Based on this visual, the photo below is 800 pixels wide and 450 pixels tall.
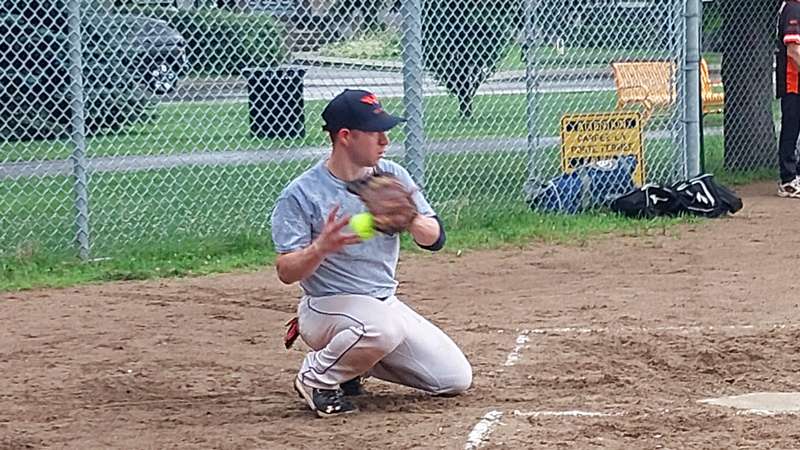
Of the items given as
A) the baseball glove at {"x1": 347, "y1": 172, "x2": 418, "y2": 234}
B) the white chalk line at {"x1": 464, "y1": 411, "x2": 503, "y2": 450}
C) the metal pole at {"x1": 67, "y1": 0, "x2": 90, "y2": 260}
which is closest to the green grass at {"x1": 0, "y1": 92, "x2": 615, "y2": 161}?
the metal pole at {"x1": 67, "y1": 0, "x2": 90, "y2": 260}

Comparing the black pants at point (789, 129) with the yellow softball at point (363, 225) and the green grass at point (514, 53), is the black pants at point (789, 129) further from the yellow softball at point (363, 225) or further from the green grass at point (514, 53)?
the yellow softball at point (363, 225)

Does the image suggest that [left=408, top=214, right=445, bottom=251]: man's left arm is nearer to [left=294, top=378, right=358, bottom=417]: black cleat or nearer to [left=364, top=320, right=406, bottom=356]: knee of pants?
[left=364, top=320, right=406, bottom=356]: knee of pants

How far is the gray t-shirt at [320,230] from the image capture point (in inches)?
209

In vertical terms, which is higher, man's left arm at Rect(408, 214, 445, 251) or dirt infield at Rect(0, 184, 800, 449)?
man's left arm at Rect(408, 214, 445, 251)

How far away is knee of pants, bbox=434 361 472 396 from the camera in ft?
18.1

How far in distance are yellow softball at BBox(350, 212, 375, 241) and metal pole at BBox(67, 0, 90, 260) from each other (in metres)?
4.17

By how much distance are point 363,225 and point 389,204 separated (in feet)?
0.47

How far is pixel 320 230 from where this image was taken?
537 cm

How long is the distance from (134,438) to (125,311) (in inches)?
106

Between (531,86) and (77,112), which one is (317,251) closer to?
(77,112)

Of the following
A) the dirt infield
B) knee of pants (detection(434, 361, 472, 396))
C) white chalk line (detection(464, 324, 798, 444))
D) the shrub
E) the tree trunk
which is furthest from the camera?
the tree trunk

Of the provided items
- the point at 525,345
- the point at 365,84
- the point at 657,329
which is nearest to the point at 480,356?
the point at 525,345

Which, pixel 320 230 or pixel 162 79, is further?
pixel 162 79

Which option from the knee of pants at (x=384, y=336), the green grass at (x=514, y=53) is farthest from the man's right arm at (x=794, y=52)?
the knee of pants at (x=384, y=336)
